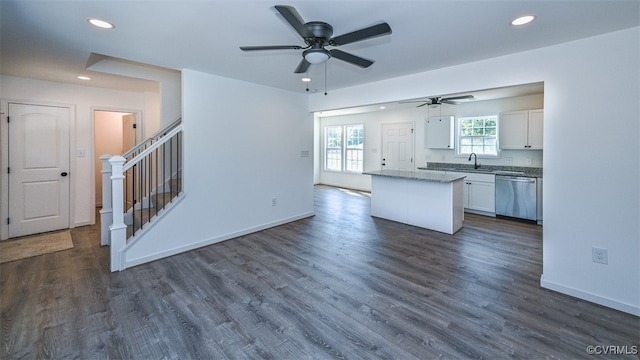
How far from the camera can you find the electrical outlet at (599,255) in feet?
8.59

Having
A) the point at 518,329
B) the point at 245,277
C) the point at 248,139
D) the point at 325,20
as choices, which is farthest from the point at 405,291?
the point at 248,139

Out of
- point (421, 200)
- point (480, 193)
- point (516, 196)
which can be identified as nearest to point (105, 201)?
point (421, 200)

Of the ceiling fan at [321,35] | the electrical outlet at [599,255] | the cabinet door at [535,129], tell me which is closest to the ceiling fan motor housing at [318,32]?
the ceiling fan at [321,35]

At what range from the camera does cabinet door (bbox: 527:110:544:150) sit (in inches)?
211

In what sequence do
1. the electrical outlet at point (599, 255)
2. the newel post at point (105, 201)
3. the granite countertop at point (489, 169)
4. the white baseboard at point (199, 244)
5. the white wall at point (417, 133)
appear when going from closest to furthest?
1. the electrical outlet at point (599, 255)
2. the white baseboard at point (199, 244)
3. the newel post at point (105, 201)
4. the granite countertop at point (489, 169)
5. the white wall at point (417, 133)

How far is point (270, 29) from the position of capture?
2504 mm

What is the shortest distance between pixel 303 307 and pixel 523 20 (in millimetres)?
3062

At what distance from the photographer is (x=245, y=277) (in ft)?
10.3

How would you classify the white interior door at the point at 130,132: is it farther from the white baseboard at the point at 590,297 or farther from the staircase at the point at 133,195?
the white baseboard at the point at 590,297

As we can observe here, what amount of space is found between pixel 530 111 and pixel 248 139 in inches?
210

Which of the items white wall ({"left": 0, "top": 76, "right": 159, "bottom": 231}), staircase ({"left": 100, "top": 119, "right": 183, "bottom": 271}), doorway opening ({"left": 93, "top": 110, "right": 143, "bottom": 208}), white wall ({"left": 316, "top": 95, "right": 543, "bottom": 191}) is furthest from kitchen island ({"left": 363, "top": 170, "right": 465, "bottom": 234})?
doorway opening ({"left": 93, "top": 110, "right": 143, "bottom": 208})

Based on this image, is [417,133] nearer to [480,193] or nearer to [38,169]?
[480,193]

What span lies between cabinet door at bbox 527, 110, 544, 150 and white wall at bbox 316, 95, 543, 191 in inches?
12.7

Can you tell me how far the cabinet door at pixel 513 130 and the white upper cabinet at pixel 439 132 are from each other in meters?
1.07
